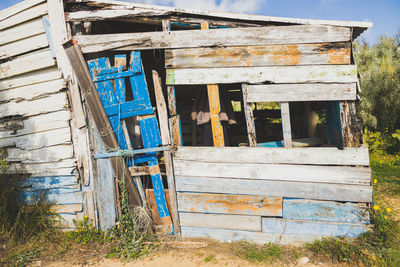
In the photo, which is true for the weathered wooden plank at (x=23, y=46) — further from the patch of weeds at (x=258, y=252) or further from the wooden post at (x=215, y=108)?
the patch of weeds at (x=258, y=252)

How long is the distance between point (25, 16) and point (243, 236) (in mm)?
5161

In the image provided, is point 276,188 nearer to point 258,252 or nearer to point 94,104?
point 258,252

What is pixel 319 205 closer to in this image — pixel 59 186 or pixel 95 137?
pixel 95 137

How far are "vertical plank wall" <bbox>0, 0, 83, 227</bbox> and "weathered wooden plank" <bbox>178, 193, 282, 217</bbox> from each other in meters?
1.97

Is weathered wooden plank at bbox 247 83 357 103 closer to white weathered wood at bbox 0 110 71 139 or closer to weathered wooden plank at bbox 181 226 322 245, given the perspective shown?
weathered wooden plank at bbox 181 226 322 245

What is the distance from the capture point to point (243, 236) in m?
3.87

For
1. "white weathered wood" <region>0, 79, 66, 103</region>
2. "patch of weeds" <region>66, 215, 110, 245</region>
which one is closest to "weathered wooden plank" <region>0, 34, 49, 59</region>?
"white weathered wood" <region>0, 79, 66, 103</region>

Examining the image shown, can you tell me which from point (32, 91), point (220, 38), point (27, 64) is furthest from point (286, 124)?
point (27, 64)

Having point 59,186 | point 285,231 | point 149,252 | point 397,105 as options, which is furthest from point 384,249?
point 397,105

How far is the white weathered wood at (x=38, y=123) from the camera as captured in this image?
13.5 ft

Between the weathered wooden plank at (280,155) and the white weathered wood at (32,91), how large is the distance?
2322mm

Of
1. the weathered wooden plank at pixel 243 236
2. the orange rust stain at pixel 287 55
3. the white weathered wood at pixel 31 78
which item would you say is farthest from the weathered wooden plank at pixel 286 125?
the white weathered wood at pixel 31 78

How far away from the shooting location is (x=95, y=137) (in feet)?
13.4

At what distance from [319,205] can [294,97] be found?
64.8 inches
